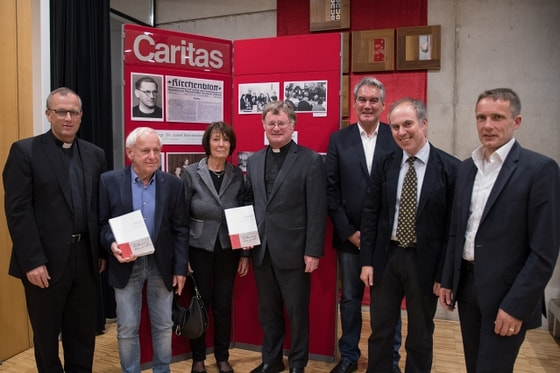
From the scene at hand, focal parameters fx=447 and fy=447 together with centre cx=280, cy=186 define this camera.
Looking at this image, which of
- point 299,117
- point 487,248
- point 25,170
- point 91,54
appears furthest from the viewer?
point 91,54

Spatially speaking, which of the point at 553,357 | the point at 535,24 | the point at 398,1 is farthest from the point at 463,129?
the point at 553,357

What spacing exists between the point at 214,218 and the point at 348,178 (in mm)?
924

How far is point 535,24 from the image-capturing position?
13.3 feet

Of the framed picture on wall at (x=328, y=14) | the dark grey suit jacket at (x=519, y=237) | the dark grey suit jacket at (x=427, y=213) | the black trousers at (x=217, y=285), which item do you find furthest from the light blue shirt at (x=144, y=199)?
the framed picture on wall at (x=328, y=14)

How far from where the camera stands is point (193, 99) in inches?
137

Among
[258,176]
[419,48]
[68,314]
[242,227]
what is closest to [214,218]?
[242,227]

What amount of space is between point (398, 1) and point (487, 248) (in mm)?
3222

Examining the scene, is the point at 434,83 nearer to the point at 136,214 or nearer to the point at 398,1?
the point at 398,1

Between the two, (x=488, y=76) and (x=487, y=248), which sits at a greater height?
(x=488, y=76)

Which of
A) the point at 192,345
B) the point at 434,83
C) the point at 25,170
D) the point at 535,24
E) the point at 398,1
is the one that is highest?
the point at 398,1

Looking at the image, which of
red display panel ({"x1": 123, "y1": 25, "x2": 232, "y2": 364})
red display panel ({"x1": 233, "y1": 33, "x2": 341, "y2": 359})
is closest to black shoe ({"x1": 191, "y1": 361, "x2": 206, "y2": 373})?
red display panel ({"x1": 123, "y1": 25, "x2": 232, "y2": 364})

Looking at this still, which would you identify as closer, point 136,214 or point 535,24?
point 136,214

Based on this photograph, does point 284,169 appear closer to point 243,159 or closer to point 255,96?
point 243,159

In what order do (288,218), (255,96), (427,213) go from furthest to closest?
(255,96) → (288,218) → (427,213)
